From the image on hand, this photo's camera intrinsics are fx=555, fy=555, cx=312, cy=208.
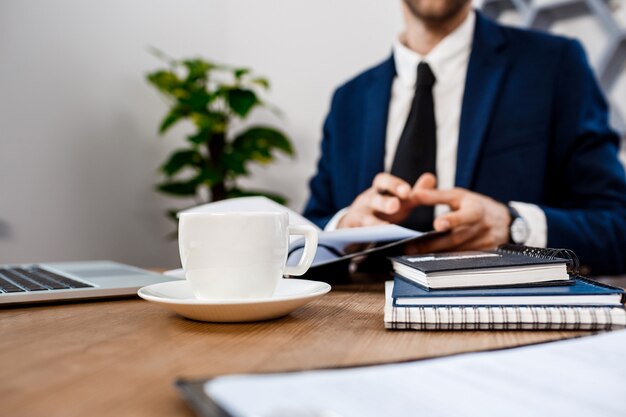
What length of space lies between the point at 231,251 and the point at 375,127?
105 centimetres

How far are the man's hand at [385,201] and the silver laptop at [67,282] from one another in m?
0.34

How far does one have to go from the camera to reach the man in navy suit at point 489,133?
46.6 inches

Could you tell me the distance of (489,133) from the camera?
4.40 ft

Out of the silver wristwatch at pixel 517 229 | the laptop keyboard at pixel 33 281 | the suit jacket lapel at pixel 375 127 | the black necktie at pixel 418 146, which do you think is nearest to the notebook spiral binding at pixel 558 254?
the silver wristwatch at pixel 517 229

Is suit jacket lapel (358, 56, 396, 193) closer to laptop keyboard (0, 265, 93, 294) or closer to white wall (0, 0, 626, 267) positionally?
white wall (0, 0, 626, 267)

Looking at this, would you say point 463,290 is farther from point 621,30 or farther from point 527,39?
point 621,30

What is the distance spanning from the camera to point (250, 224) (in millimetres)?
477

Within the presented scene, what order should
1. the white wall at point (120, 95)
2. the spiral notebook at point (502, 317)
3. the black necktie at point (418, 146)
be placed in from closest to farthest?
the spiral notebook at point (502, 317) → the black necktie at point (418, 146) → the white wall at point (120, 95)

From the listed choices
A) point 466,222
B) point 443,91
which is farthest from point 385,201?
point 443,91

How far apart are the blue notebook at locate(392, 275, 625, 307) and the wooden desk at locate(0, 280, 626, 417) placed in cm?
3

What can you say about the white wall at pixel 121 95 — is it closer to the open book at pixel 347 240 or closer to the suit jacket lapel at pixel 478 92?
the suit jacket lapel at pixel 478 92

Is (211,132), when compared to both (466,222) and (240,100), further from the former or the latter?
(466,222)

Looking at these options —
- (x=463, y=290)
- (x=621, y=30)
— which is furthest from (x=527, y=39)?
(x=463, y=290)

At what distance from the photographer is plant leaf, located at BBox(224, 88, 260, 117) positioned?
72.9 inches
